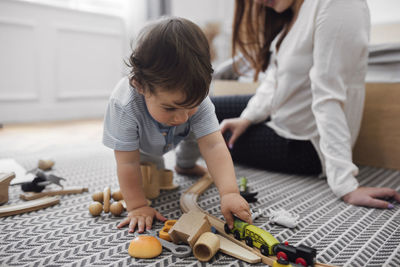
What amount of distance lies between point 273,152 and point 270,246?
529mm

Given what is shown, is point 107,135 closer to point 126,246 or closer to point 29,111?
point 126,246

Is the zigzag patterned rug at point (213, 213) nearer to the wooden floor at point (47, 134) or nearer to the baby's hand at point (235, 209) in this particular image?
the baby's hand at point (235, 209)

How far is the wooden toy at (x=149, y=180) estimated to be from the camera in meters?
0.77

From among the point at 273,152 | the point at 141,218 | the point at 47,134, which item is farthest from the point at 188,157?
the point at 47,134

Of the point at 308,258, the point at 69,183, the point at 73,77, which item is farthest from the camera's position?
the point at 73,77

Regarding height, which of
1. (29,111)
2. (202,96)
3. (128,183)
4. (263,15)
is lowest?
(29,111)

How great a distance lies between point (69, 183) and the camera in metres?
0.88

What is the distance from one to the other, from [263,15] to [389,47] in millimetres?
418

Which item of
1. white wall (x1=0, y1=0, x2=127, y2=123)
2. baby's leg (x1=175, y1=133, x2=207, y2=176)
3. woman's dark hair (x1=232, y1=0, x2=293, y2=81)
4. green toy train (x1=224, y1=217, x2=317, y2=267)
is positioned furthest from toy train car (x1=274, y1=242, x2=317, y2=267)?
white wall (x1=0, y1=0, x2=127, y2=123)

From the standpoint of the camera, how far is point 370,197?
2.41ft

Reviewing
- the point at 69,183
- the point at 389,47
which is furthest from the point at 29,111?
the point at 389,47

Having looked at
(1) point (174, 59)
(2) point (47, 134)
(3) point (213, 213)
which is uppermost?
(1) point (174, 59)

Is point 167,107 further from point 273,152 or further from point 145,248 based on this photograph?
point 273,152

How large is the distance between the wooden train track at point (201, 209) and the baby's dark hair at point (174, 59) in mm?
230
